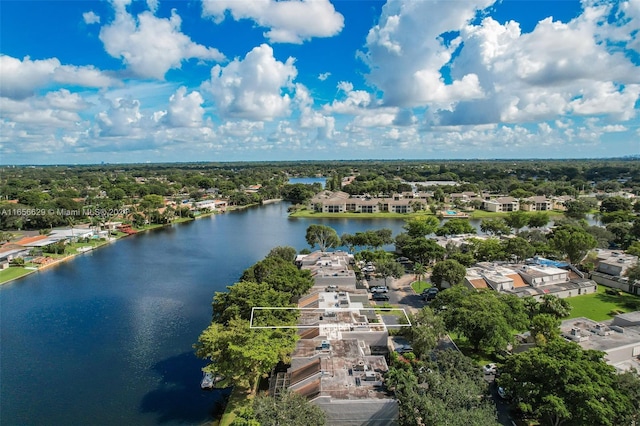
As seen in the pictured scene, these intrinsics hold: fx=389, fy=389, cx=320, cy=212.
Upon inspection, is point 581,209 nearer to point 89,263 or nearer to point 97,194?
point 89,263

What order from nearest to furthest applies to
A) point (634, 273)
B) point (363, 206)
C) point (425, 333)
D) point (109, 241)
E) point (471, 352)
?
point (425, 333), point (471, 352), point (634, 273), point (109, 241), point (363, 206)

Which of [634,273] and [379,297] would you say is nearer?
[634,273]

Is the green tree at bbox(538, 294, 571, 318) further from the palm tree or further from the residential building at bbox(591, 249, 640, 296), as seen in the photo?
the residential building at bbox(591, 249, 640, 296)

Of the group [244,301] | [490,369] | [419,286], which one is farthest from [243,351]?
[419,286]

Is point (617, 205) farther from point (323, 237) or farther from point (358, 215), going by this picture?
point (323, 237)

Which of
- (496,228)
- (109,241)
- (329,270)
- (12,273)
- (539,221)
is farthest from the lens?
(109,241)
